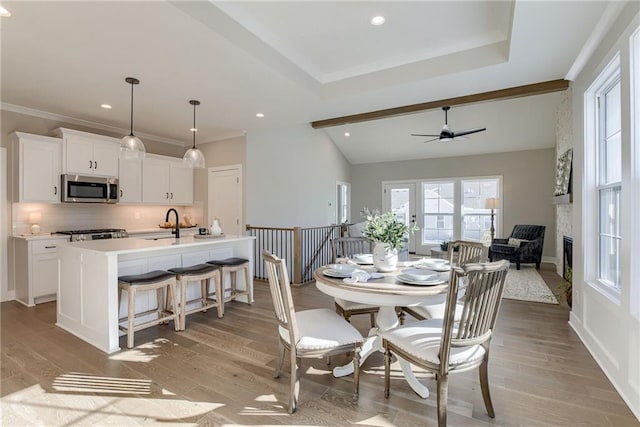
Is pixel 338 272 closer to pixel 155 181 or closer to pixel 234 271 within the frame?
pixel 234 271

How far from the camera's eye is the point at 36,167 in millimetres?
4230

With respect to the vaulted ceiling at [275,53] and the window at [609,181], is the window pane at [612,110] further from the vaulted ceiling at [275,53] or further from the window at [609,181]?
the vaulted ceiling at [275,53]

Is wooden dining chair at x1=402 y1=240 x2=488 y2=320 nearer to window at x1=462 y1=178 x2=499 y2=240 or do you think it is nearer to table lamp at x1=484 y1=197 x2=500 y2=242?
table lamp at x1=484 y1=197 x2=500 y2=242

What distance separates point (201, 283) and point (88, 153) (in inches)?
112

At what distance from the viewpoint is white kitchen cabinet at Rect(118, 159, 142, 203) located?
5164mm

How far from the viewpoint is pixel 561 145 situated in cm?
578

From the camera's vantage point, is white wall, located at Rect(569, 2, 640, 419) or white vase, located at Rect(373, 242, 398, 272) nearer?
white wall, located at Rect(569, 2, 640, 419)

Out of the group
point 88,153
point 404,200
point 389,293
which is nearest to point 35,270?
point 88,153

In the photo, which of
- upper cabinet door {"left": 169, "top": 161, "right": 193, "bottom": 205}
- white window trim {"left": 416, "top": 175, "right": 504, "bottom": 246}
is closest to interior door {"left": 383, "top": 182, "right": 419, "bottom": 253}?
white window trim {"left": 416, "top": 175, "right": 504, "bottom": 246}

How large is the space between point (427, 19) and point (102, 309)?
12.9 feet

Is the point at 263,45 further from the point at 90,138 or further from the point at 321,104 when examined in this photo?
the point at 90,138

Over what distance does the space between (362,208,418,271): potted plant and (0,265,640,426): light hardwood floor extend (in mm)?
844

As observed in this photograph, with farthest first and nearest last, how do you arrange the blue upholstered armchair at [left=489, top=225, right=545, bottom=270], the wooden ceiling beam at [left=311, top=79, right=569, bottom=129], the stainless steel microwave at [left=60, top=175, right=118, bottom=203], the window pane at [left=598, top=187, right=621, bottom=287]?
the blue upholstered armchair at [left=489, top=225, right=545, bottom=270] → the stainless steel microwave at [left=60, top=175, right=118, bottom=203] → the wooden ceiling beam at [left=311, top=79, right=569, bottom=129] → the window pane at [left=598, top=187, right=621, bottom=287]

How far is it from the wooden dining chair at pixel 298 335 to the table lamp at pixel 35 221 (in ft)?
13.9
